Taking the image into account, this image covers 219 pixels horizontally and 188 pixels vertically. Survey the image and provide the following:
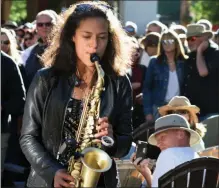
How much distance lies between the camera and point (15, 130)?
826 cm

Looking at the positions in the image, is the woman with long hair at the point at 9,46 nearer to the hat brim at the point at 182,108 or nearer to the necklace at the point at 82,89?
the hat brim at the point at 182,108

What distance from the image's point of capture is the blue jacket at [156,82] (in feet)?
32.3

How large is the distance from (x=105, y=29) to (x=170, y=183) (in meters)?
1.44

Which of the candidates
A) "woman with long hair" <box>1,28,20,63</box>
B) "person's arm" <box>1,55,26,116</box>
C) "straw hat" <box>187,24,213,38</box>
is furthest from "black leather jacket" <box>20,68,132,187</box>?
"straw hat" <box>187,24,213,38</box>

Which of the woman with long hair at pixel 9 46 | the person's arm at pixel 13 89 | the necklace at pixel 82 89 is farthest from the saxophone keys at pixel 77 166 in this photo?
the woman with long hair at pixel 9 46

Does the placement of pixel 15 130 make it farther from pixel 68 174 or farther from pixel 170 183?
pixel 68 174

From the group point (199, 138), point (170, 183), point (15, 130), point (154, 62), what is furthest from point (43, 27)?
point (170, 183)

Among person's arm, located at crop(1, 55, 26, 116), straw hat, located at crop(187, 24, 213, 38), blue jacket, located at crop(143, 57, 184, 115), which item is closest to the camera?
person's arm, located at crop(1, 55, 26, 116)

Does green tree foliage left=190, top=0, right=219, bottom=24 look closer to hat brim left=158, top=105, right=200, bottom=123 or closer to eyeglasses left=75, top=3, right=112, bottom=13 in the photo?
hat brim left=158, top=105, right=200, bottom=123

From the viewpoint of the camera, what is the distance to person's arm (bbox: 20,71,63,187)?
393 centimetres

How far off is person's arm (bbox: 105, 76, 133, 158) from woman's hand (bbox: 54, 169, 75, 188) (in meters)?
0.36

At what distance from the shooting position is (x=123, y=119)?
13.7 ft

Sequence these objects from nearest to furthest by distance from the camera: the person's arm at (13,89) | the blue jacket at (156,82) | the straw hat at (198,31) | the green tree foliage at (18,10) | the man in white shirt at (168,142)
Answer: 1. the man in white shirt at (168,142)
2. the person's arm at (13,89)
3. the blue jacket at (156,82)
4. the straw hat at (198,31)
5. the green tree foliage at (18,10)

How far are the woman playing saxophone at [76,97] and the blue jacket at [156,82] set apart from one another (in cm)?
564
